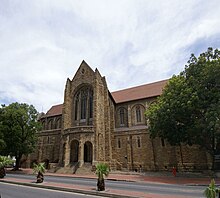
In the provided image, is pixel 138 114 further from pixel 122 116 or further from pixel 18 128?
pixel 18 128

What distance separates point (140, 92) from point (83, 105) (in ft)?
41.0

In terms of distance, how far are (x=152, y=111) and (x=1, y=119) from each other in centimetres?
2498

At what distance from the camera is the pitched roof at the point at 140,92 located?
36.7 m

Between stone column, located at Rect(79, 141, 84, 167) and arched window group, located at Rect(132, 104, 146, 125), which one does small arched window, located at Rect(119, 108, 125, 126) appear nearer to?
arched window group, located at Rect(132, 104, 146, 125)

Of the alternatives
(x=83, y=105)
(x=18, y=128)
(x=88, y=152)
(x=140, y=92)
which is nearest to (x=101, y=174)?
(x=88, y=152)

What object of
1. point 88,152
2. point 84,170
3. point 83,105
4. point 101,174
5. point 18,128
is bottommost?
point 84,170

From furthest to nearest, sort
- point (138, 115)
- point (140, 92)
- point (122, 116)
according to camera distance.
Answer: point (140, 92) < point (122, 116) < point (138, 115)

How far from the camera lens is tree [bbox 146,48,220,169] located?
1958 cm

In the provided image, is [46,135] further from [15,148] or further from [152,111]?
[152,111]

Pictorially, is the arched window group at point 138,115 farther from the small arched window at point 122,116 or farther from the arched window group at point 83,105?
the arched window group at point 83,105

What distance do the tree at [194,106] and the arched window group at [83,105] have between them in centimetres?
1431

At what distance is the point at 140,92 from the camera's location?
129 feet

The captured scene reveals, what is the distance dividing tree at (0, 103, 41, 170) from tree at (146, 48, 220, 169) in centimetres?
2167

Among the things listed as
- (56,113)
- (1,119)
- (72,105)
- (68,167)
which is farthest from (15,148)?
(56,113)
